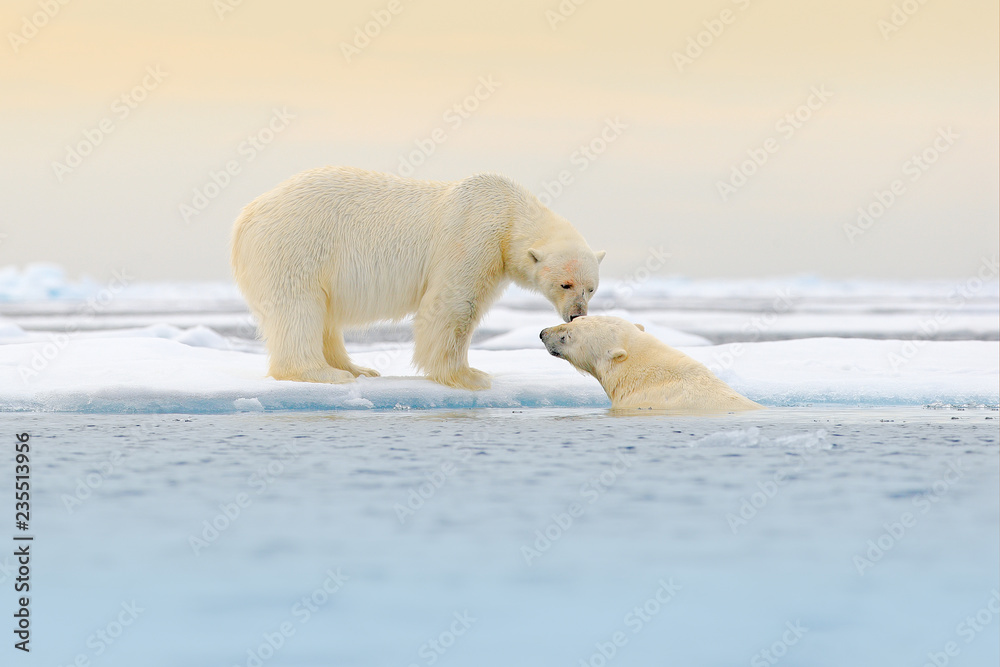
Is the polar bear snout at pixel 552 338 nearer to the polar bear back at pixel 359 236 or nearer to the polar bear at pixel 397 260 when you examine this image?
the polar bear at pixel 397 260

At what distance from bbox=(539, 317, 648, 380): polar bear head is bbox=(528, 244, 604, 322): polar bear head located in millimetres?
187

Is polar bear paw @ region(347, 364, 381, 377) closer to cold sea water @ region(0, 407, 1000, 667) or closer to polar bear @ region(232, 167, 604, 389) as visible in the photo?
polar bear @ region(232, 167, 604, 389)

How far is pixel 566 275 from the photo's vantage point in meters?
6.47

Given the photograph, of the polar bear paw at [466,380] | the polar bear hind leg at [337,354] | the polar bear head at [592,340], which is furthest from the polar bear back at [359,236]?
the polar bear head at [592,340]

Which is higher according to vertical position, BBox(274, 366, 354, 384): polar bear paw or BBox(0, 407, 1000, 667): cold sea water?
BBox(274, 366, 354, 384): polar bear paw

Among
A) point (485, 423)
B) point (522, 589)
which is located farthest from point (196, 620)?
point (485, 423)

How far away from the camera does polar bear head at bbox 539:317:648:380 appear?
20.7 feet

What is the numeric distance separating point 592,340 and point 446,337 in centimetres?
102

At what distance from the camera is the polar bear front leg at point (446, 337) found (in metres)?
6.65

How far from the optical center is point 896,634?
8.30 feet

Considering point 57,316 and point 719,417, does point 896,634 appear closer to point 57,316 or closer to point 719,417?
point 719,417

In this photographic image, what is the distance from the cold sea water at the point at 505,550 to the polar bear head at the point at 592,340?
1.66m

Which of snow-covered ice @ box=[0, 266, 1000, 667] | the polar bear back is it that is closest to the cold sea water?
snow-covered ice @ box=[0, 266, 1000, 667]

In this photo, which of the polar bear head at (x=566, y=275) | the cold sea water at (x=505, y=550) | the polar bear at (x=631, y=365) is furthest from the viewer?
the polar bear head at (x=566, y=275)
